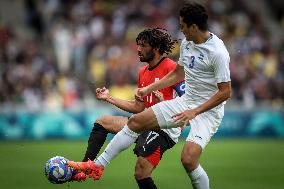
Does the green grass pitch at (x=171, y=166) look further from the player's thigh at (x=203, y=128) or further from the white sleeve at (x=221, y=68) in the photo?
the white sleeve at (x=221, y=68)

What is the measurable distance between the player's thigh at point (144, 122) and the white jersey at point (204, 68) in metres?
0.50

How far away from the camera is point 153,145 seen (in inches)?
359

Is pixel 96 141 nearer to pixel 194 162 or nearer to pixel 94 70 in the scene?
pixel 194 162

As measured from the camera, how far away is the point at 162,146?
9.19 m

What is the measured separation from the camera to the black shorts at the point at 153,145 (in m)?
9.06

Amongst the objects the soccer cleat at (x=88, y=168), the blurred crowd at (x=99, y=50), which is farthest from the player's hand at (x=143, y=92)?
the blurred crowd at (x=99, y=50)

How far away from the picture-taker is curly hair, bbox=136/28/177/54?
30.7 ft

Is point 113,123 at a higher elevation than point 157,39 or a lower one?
lower

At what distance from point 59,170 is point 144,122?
1086mm

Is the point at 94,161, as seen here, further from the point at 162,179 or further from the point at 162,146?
the point at 162,179

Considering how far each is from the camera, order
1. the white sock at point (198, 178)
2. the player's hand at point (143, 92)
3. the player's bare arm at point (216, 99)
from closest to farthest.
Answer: the player's bare arm at point (216, 99) < the white sock at point (198, 178) < the player's hand at point (143, 92)

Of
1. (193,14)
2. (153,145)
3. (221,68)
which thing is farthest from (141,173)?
(193,14)

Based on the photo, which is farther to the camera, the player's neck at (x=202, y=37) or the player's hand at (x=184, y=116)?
the player's neck at (x=202, y=37)

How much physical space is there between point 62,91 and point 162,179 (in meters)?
8.56
